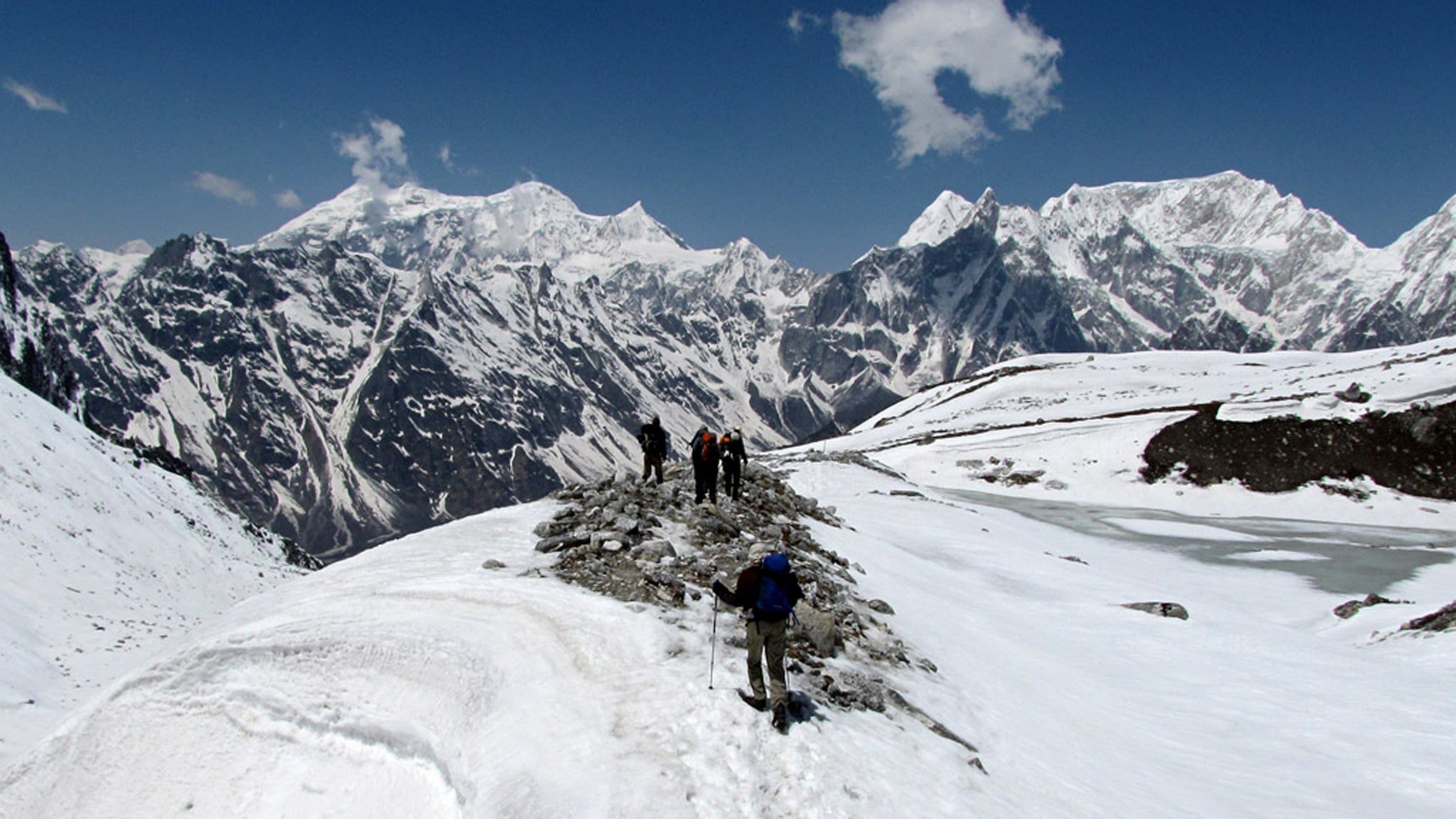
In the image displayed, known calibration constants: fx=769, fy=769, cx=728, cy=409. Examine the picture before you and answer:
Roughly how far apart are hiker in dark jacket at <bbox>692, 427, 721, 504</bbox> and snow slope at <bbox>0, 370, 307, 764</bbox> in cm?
1441

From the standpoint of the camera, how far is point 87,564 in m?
32.7

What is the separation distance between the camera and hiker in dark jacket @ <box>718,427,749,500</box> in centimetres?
2102

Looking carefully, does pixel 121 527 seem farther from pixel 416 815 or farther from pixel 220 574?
pixel 416 815

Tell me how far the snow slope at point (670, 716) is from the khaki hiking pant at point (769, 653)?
0.44 metres

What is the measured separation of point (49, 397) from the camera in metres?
92.4

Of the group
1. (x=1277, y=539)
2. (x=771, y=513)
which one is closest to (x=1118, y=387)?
(x=1277, y=539)

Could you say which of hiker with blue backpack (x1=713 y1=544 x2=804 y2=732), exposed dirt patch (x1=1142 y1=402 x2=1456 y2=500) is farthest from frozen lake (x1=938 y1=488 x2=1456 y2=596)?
hiker with blue backpack (x1=713 y1=544 x2=804 y2=732)

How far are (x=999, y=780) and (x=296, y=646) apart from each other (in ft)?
30.1

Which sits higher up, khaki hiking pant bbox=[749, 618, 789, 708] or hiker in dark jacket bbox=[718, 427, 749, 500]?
hiker in dark jacket bbox=[718, 427, 749, 500]

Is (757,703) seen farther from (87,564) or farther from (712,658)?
(87,564)

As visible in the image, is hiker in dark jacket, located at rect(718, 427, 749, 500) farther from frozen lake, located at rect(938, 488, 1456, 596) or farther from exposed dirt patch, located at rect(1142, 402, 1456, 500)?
exposed dirt patch, located at rect(1142, 402, 1456, 500)

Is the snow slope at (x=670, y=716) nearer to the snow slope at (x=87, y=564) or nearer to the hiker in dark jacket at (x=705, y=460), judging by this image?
the hiker in dark jacket at (x=705, y=460)

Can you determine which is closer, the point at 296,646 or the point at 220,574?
the point at 296,646

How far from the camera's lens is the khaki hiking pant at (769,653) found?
899cm
